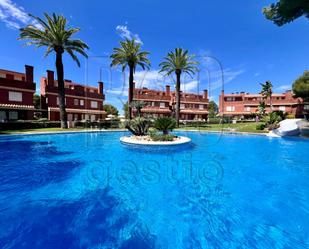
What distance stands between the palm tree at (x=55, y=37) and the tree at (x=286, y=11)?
948 inches

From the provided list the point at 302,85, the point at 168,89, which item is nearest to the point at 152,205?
the point at 168,89

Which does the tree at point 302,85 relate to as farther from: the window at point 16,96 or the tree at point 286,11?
the window at point 16,96

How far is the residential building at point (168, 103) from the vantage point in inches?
1988

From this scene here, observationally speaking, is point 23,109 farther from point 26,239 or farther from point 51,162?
point 26,239

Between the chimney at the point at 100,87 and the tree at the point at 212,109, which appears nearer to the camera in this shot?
the chimney at the point at 100,87

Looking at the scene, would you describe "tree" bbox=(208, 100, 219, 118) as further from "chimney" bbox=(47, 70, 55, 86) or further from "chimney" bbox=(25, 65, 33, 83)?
"chimney" bbox=(25, 65, 33, 83)

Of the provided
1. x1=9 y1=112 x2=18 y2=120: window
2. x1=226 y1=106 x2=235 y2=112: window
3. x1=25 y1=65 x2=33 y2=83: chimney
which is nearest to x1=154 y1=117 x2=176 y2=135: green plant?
x1=9 y1=112 x2=18 y2=120: window

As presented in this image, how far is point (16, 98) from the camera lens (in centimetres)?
3088

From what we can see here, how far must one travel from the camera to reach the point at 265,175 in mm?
8609

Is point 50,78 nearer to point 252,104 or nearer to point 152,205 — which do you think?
point 152,205

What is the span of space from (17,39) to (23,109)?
11.8 m

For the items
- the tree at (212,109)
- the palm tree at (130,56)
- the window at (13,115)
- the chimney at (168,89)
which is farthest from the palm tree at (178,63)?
the tree at (212,109)

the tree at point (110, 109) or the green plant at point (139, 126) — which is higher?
the tree at point (110, 109)

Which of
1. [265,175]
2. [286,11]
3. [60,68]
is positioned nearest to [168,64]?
[60,68]
